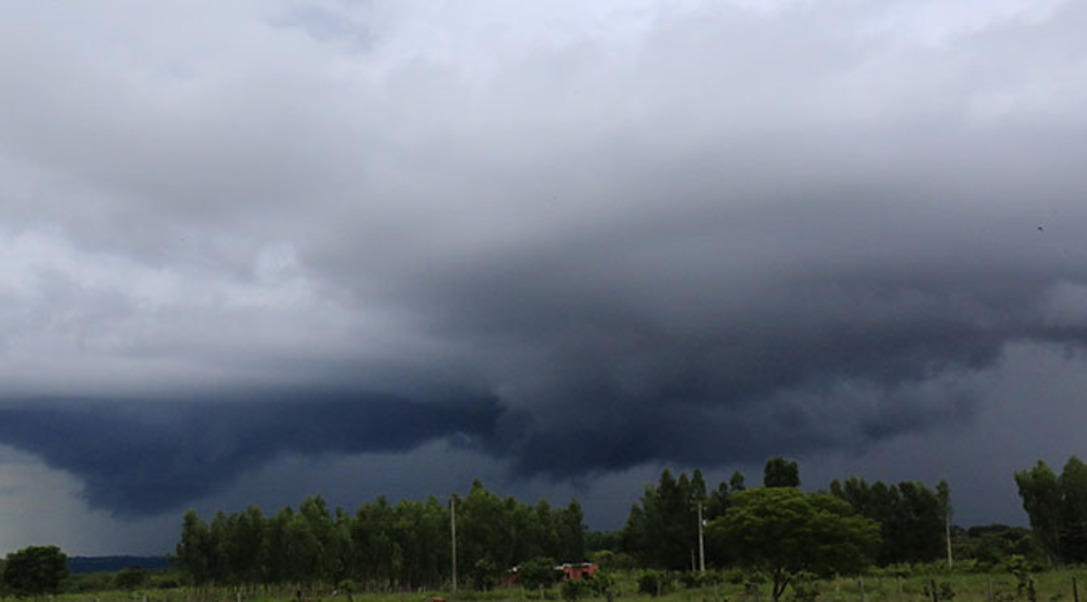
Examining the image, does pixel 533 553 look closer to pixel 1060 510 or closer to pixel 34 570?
pixel 34 570

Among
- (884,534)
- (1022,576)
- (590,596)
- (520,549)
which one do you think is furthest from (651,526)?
(1022,576)

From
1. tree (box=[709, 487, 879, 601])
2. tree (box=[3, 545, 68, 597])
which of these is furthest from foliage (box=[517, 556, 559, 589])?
tree (box=[3, 545, 68, 597])

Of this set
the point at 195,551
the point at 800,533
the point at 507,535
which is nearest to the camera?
the point at 800,533

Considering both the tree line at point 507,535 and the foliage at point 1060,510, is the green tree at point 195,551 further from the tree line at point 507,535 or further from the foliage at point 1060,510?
the foliage at point 1060,510

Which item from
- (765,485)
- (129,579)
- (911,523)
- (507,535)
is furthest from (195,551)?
(911,523)

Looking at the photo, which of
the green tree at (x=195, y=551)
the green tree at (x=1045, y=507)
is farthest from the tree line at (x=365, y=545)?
the green tree at (x=1045, y=507)

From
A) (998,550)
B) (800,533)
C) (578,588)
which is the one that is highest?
(800,533)

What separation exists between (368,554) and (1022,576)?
193 ft

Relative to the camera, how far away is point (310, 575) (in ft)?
287

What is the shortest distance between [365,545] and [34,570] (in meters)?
32.6

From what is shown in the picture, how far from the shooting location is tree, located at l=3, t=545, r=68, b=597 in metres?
90.3

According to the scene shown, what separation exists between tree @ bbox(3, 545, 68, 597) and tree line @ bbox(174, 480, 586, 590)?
1406cm

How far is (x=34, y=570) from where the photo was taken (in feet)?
297

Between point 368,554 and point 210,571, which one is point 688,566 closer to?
point 368,554
